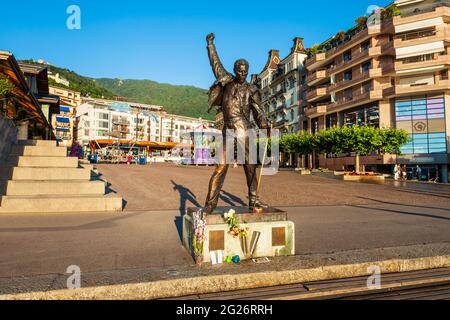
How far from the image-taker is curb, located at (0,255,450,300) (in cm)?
306

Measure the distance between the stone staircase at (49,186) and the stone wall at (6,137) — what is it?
260 millimetres

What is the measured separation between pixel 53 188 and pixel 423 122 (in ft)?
137

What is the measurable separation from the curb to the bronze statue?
1.32 metres

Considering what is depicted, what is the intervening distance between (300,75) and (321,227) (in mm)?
54226

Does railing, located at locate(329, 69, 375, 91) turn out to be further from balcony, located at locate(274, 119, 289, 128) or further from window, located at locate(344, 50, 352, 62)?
balcony, located at locate(274, 119, 289, 128)

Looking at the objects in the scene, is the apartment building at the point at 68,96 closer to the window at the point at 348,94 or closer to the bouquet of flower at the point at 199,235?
the window at the point at 348,94

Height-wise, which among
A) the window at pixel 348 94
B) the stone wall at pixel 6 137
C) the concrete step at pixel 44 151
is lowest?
the concrete step at pixel 44 151

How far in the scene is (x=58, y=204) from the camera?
8.17m

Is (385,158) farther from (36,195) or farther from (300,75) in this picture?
(36,195)

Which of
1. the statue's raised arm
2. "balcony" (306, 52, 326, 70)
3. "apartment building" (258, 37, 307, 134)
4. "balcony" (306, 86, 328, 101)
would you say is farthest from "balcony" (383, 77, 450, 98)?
the statue's raised arm

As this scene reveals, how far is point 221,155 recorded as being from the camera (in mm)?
4734

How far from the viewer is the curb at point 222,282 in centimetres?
306

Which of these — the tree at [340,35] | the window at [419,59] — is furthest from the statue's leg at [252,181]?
the tree at [340,35]
